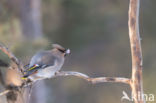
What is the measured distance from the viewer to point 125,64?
8.78 m

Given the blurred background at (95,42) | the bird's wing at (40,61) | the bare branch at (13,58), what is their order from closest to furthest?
the bare branch at (13,58)
the bird's wing at (40,61)
the blurred background at (95,42)

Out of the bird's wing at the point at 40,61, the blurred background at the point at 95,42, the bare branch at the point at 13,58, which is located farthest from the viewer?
the blurred background at the point at 95,42

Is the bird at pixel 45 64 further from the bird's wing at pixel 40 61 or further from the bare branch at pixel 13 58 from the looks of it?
the bare branch at pixel 13 58

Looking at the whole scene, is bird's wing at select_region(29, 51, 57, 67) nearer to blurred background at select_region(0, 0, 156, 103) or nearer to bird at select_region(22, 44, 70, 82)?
bird at select_region(22, 44, 70, 82)

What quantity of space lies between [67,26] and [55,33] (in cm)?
35

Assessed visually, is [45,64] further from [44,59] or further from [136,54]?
[136,54]

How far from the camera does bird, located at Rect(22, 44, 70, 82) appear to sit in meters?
2.70

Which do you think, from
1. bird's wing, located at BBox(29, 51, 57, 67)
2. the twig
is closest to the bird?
bird's wing, located at BBox(29, 51, 57, 67)

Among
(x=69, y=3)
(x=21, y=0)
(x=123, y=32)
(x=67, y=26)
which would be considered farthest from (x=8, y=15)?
(x=123, y=32)

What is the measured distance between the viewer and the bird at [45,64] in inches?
106

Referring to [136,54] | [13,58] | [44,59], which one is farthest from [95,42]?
[13,58]

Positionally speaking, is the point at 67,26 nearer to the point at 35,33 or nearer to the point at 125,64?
the point at 125,64

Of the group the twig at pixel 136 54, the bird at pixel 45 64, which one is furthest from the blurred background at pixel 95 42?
the twig at pixel 136 54

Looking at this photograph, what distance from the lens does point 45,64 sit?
113 inches
